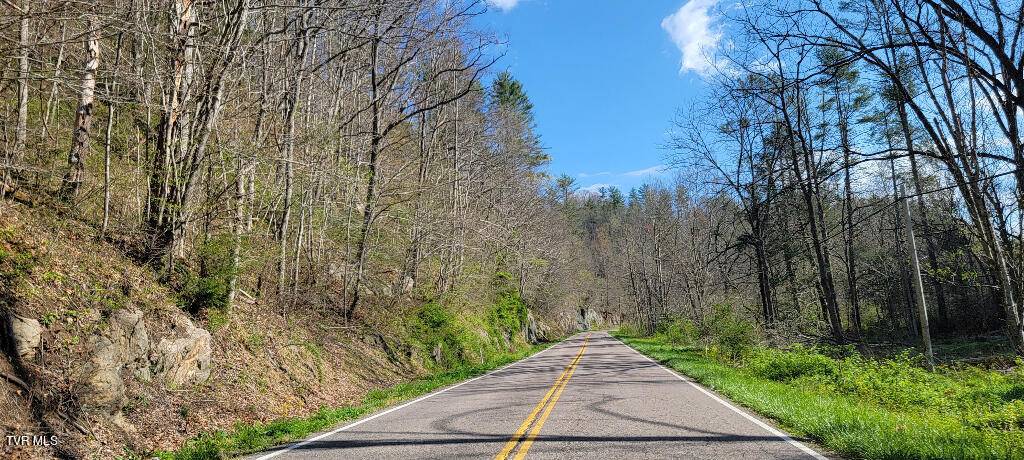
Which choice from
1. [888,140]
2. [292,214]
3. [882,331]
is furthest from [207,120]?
[882,331]

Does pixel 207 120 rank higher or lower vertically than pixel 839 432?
higher

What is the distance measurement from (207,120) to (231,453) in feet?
20.9

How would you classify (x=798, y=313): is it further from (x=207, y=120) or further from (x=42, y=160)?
(x=42, y=160)

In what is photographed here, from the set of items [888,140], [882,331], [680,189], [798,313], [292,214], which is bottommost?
[882,331]

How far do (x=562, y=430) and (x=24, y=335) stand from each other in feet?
21.6

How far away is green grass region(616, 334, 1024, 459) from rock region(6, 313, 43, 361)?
919 cm

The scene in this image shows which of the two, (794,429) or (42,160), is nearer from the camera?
(794,429)

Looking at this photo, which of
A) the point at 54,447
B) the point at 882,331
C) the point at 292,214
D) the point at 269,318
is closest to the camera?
the point at 54,447

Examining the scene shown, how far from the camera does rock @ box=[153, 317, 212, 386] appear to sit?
7898 millimetres

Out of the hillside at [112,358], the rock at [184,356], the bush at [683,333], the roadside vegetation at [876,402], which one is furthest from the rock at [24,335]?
the bush at [683,333]

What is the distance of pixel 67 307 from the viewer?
6914mm

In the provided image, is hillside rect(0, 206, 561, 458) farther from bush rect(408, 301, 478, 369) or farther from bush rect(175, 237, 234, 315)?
bush rect(408, 301, 478, 369)

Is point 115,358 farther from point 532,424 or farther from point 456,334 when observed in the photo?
point 456,334

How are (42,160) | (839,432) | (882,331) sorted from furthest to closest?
1. (882,331)
2. (42,160)
3. (839,432)
